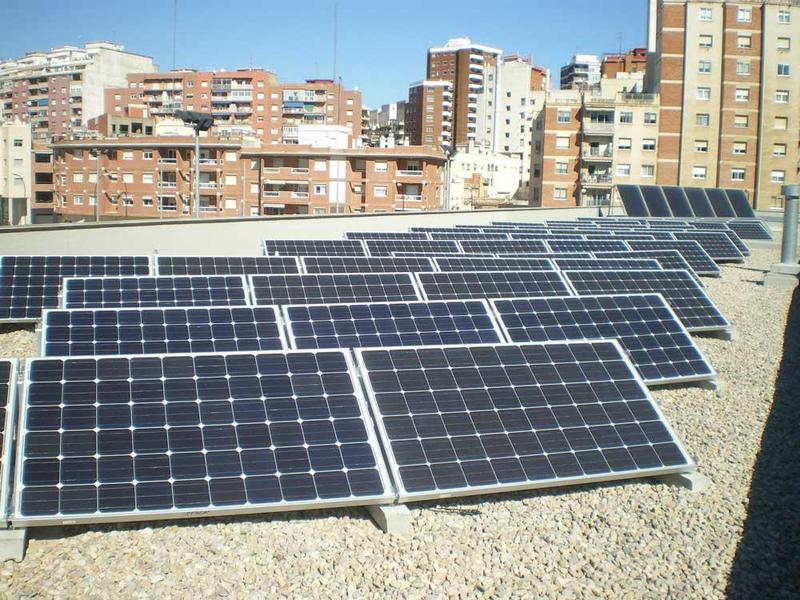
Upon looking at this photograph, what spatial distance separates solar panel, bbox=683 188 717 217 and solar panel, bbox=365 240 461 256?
3257 centimetres

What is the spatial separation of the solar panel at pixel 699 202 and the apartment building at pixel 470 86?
3232 inches

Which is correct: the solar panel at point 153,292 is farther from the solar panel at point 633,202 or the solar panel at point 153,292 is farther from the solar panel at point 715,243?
the solar panel at point 633,202

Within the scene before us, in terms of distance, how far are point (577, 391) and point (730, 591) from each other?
9.09ft

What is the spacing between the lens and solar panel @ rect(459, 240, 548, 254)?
926 inches

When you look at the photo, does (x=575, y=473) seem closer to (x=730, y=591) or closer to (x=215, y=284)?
(x=730, y=591)

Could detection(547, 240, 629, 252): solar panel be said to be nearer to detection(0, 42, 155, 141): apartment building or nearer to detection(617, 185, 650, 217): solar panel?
detection(617, 185, 650, 217): solar panel

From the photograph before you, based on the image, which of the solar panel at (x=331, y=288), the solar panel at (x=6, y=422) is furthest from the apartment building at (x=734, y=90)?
the solar panel at (x=6, y=422)

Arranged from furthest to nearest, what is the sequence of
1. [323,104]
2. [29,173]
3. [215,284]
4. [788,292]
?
[323,104] → [29,173] → [788,292] → [215,284]

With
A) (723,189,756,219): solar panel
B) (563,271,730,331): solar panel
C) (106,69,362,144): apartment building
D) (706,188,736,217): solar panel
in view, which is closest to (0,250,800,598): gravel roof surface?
(563,271,730,331): solar panel

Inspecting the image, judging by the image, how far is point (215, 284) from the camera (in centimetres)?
1382

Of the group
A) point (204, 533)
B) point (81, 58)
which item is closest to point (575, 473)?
point (204, 533)

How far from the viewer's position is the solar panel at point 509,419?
7.47 m

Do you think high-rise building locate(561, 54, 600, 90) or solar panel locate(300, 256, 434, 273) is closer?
solar panel locate(300, 256, 434, 273)

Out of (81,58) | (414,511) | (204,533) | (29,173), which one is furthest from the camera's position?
(81,58)
